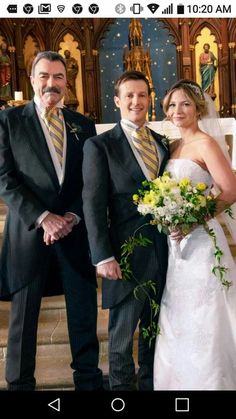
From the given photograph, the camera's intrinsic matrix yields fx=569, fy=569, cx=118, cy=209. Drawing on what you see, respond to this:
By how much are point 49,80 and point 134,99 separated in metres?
0.38

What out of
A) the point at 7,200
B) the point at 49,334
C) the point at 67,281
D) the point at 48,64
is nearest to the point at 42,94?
the point at 48,64

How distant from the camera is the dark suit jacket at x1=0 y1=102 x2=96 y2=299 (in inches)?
96.3

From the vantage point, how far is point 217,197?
2.48 metres

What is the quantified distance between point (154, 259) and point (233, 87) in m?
6.54

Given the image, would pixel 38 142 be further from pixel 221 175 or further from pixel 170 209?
pixel 221 175

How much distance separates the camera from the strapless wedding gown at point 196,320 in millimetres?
2463

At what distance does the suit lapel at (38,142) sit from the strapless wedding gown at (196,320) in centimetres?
53

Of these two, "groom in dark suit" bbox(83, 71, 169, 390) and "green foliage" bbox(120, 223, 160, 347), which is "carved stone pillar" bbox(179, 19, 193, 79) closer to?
"groom in dark suit" bbox(83, 71, 169, 390)

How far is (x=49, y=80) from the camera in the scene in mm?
2463

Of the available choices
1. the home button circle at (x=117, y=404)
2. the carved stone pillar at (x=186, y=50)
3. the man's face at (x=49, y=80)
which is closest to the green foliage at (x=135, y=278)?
the man's face at (x=49, y=80)
